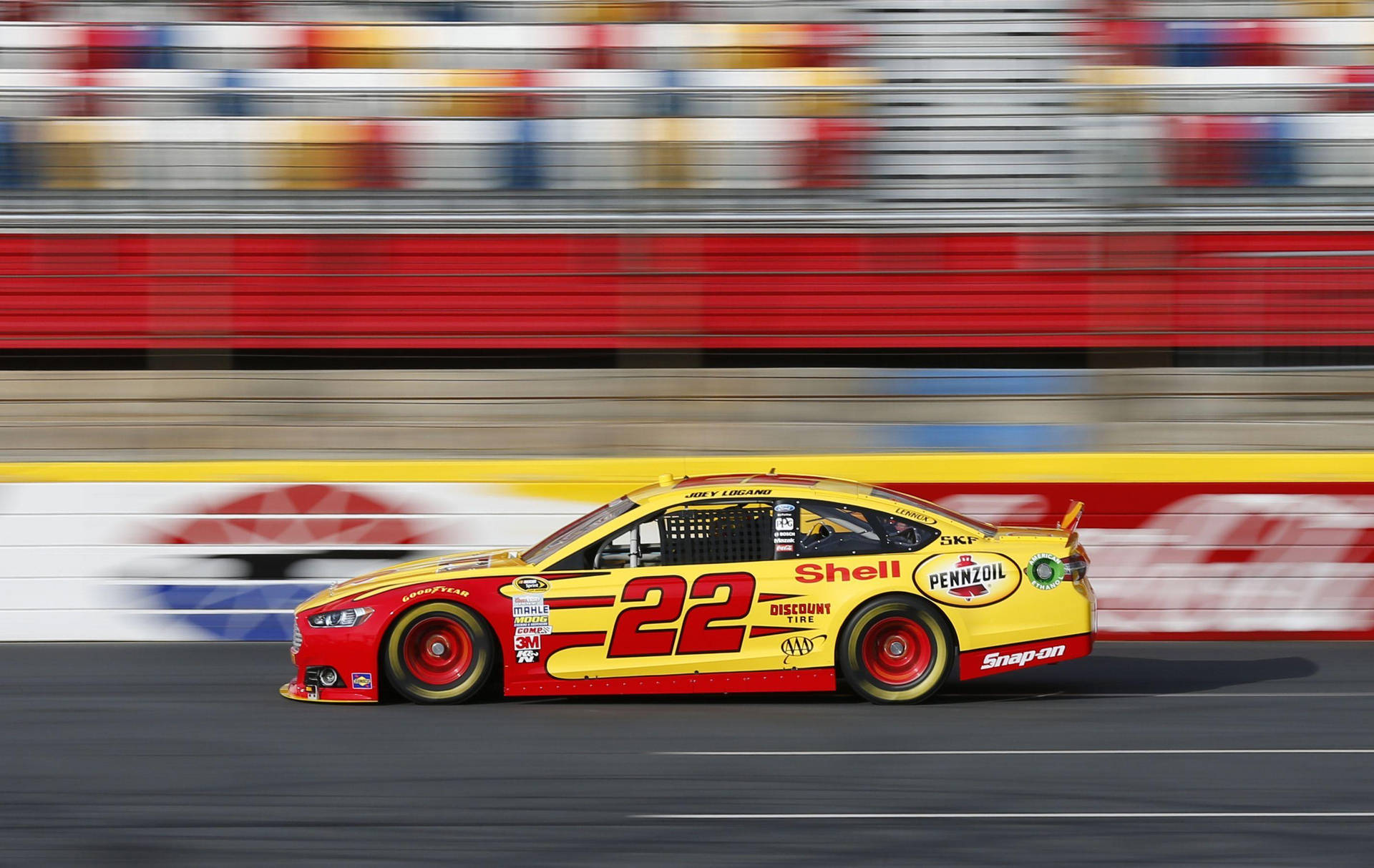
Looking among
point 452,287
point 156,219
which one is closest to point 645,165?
point 452,287

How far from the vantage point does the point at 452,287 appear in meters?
14.2

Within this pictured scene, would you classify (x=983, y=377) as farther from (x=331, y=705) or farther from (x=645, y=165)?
(x=331, y=705)

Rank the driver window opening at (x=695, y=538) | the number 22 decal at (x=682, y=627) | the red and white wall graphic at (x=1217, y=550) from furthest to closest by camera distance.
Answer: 1. the red and white wall graphic at (x=1217, y=550)
2. the driver window opening at (x=695, y=538)
3. the number 22 decal at (x=682, y=627)

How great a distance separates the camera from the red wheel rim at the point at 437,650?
7.11m

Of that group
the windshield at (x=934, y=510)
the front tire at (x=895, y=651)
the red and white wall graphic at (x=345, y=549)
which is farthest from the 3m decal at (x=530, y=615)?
the red and white wall graphic at (x=345, y=549)

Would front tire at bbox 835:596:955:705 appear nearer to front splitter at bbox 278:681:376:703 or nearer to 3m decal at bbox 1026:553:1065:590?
3m decal at bbox 1026:553:1065:590

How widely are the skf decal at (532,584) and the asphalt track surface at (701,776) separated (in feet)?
1.84

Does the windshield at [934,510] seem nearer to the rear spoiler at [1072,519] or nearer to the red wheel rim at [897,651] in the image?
the rear spoiler at [1072,519]

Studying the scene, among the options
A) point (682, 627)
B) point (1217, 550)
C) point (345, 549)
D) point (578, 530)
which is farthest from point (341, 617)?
point (1217, 550)

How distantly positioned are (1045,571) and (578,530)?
224cm

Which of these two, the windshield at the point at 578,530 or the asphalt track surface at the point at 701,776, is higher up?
the windshield at the point at 578,530

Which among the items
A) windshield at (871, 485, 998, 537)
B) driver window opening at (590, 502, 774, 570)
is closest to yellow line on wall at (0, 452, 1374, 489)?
windshield at (871, 485, 998, 537)

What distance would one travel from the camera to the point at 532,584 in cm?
709

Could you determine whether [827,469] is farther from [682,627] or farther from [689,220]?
[689,220]
